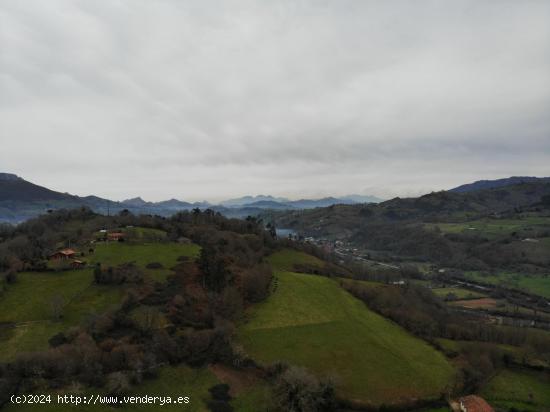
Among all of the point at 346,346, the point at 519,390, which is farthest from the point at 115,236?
the point at 519,390

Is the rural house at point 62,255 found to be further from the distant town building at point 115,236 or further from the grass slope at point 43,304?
the distant town building at point 115,236

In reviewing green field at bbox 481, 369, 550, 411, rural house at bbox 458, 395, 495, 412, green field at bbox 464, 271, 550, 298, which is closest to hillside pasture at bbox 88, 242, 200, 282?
rural house at bbox 458, 395, 495, 412

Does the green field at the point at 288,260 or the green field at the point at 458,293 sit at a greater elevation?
the green field at the point at 288,260

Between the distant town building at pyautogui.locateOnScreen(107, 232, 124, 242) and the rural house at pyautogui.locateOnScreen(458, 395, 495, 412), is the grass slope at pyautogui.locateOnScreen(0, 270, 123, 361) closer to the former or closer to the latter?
the distant town building at pyautogui.locateOnScreen(107, 232, 124, 242)

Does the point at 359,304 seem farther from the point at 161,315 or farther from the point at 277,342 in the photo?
the point at 161,315

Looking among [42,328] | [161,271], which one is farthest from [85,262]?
[42,328]

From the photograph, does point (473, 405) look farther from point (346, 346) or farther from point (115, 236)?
point (115, 236)

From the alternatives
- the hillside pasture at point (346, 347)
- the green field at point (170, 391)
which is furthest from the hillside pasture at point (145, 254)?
the green field at point (170, 391)
